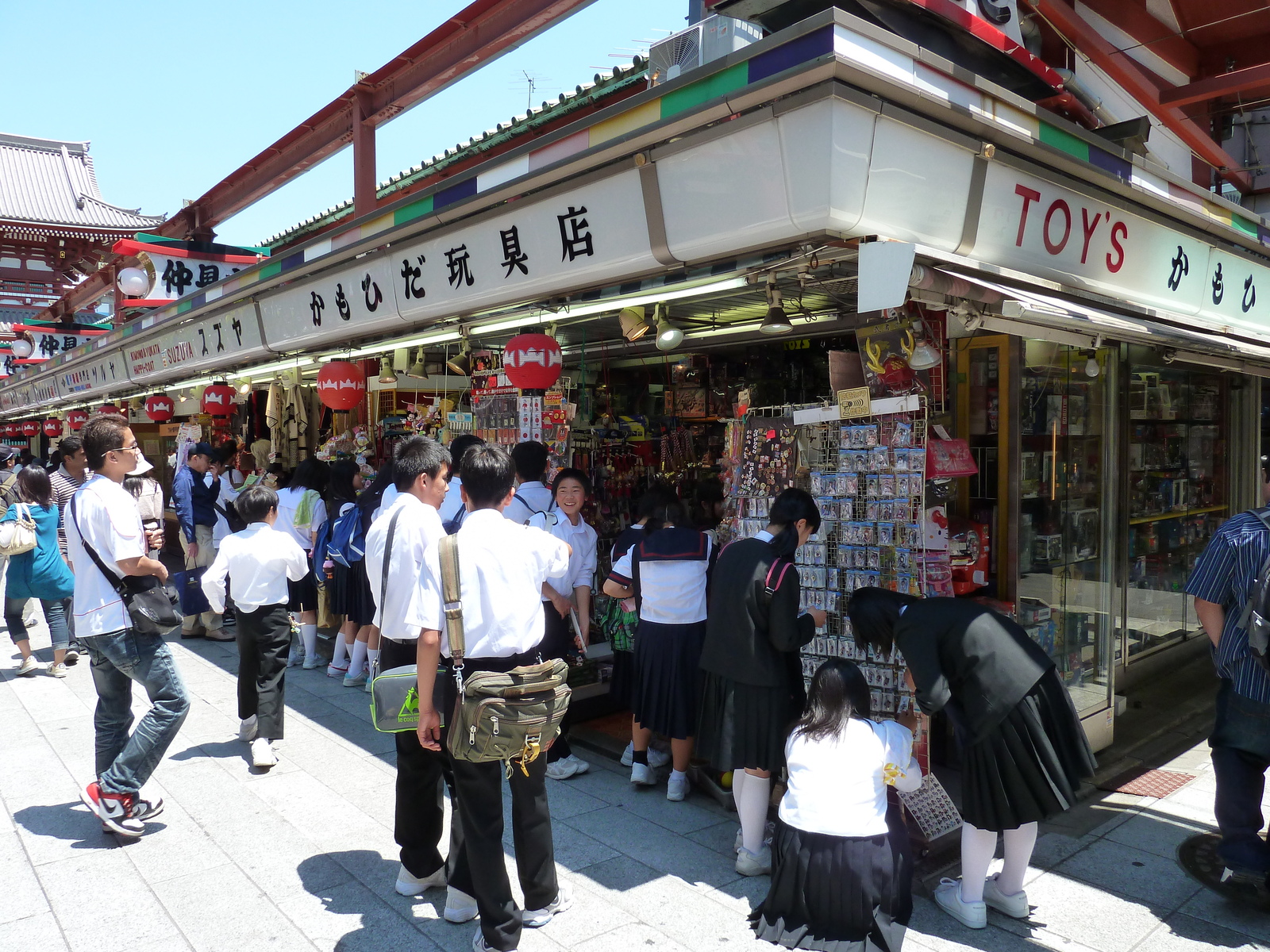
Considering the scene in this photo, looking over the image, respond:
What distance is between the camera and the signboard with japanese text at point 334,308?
6637 millimetres

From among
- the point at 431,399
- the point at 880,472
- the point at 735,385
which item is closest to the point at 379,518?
the point at 880,472

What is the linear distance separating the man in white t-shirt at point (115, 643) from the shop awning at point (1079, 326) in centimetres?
442

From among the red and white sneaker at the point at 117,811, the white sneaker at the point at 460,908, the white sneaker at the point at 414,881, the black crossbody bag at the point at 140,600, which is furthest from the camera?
the black crossbody bag at the point at 140,600

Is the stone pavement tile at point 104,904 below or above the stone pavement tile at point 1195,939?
above

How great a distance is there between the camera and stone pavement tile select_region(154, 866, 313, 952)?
11.1ft

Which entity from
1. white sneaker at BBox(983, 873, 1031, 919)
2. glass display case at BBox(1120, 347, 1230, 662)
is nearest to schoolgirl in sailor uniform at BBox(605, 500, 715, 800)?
white sneaker at BBox(983, 873, 1031, 919)

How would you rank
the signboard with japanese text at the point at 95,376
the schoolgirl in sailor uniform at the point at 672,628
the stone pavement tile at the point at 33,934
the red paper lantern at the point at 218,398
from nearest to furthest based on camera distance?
the stone pavement tile at the point at 33,934
the schoolgirl in sailor uniform at the point at 672,628
the red paper lantern at the point at 218,398
the signboard with japanese text at the point at 95,376

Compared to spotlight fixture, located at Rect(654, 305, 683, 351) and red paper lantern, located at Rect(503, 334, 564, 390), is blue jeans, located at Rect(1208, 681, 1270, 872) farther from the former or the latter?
red paper lantern, located at Rect(503, 334, 564, 390)

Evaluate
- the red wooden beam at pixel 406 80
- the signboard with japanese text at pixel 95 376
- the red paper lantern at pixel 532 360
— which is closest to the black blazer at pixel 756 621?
the red paper lantern at pixel 532 360

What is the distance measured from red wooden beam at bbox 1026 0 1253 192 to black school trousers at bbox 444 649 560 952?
603cm

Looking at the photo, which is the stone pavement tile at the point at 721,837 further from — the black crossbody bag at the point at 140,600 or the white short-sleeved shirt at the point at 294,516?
the white short-sleeved shirt at the point at 294,516

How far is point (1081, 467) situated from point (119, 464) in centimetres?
618

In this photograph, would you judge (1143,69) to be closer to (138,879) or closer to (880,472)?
(880,472)

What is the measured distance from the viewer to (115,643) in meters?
4.26
